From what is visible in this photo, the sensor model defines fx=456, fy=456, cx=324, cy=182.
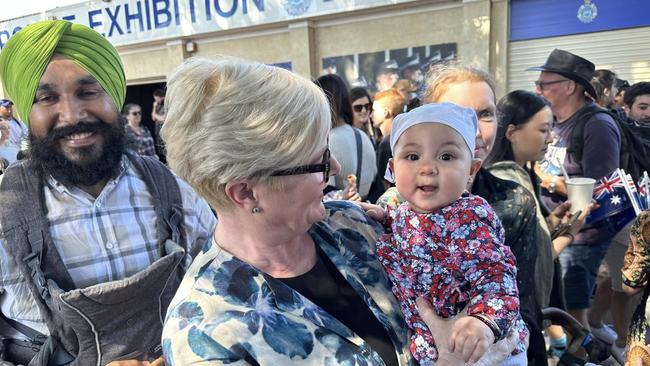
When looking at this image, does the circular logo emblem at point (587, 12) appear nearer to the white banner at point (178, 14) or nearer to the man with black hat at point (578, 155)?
the white banner at point (178, 14)

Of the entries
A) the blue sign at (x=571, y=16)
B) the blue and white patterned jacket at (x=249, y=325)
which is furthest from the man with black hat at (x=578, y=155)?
the blue sign at (x=571, y=16)

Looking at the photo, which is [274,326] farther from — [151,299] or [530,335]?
[530,335]

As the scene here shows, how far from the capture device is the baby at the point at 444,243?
1.35 m

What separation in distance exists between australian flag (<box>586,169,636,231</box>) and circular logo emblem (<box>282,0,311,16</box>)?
24.9ft

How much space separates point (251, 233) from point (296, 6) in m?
9.08

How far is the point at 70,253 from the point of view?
5.38 feet

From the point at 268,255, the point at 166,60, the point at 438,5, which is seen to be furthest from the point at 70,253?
the point at 166,60

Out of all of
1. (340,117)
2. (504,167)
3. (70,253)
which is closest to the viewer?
(70,253)

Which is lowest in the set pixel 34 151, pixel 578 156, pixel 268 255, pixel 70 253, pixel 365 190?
pixel 365 190

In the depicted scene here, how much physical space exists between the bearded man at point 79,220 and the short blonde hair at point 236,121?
592mm

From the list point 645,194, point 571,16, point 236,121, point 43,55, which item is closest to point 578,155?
point 645,194

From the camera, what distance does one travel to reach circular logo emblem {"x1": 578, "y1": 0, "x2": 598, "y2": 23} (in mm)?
7535

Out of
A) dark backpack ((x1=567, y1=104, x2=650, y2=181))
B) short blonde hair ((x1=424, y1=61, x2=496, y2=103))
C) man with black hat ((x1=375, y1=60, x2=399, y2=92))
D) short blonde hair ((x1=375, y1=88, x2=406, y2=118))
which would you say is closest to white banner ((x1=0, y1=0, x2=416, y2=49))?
man with black hat ((x1=375, y1=60, x2=399, y2=92))

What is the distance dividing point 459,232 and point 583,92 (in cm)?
266
